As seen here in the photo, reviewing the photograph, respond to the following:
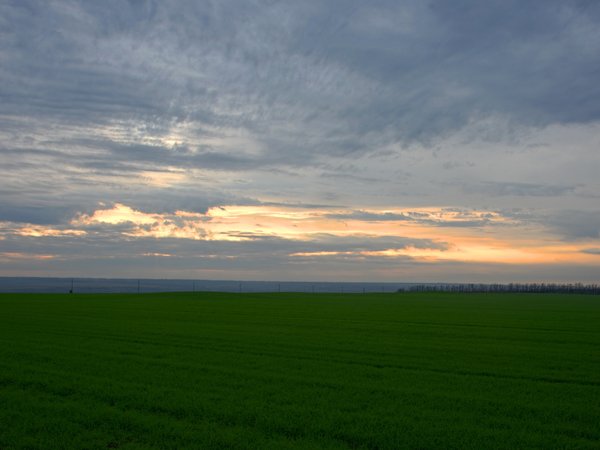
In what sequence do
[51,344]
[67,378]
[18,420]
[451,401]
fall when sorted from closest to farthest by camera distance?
1. [18,420]
2. [451,401]
3. [67,378]
4. [51,344]

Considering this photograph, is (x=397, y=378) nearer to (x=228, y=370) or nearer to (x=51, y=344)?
(x=228, y=370)

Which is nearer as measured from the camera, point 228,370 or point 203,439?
point 203,439

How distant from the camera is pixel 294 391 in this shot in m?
10.9

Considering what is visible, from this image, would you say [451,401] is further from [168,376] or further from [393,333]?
[393,333]

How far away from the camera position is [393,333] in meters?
22.2

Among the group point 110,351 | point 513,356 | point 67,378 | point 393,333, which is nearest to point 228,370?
point 67,378

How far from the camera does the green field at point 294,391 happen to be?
8.11 metres

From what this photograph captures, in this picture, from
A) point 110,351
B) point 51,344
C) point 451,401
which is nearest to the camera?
point 451,401

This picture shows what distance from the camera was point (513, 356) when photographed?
16125 mm

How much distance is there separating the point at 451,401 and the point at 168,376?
20.9ft

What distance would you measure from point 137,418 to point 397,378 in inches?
244

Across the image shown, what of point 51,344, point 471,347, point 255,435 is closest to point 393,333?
point 471,347

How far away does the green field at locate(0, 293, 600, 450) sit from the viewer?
8109 mm

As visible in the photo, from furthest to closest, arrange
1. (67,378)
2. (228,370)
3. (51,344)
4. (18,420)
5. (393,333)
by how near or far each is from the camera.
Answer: (393,333)
(51,344)
(228,370)
(67,378)
(18,420)
